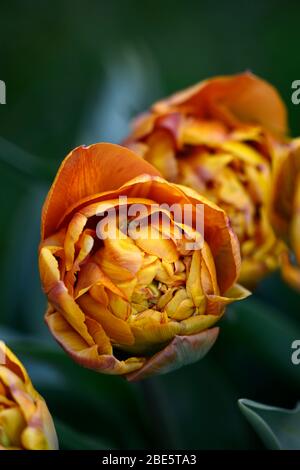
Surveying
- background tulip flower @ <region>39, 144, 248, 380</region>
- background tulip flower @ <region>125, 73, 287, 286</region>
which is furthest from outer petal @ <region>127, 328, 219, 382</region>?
background tulip flower @ <region>125, 73, 287, 286</region>

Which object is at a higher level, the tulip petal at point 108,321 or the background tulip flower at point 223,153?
the background tulip flower at point 223,153

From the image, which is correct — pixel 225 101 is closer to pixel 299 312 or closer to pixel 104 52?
pixel 299 312

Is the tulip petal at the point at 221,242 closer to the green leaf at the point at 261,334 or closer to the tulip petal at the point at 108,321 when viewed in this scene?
the tulip petal at the point at 108,321

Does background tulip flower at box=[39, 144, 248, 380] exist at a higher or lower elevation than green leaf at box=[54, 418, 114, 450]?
higher

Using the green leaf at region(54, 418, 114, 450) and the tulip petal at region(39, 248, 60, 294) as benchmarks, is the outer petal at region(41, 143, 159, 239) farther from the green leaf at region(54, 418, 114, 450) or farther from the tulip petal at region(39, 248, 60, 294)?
the green leaf at region(54, 418, 114, 450)

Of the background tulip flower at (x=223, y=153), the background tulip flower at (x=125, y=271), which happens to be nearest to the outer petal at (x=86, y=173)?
the background tulip flower at (x=125, y=271)

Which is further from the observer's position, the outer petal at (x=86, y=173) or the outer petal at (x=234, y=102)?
the outer petal at (x=234, y=102)
